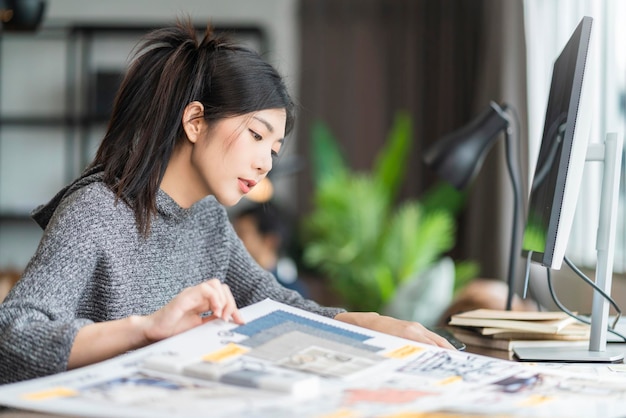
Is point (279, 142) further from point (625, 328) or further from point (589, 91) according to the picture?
point (625, 328)

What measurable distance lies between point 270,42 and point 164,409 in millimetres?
5011

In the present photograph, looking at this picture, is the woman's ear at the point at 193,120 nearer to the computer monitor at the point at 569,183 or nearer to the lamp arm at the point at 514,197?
the computer monitor at the point at 569,183

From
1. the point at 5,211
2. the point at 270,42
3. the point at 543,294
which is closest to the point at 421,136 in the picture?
the point at 270,42

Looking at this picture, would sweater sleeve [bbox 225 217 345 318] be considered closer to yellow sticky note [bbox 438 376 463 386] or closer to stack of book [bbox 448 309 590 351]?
stack of book [bbox 448 309 590 351]

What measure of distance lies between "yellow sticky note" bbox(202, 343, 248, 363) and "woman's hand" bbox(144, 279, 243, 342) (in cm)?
5

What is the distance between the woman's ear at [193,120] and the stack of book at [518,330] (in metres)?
0.56

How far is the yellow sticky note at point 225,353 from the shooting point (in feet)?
3.19

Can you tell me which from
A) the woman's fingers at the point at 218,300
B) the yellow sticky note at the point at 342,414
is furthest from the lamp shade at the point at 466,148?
the yellow sticky note at the point at 342,414

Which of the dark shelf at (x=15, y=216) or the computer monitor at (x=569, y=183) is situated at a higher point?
the computer monitor at (x=569, y=183)

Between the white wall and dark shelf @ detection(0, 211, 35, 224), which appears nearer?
dark shelf @ detection(0, 211, 35, 224)

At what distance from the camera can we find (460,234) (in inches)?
216

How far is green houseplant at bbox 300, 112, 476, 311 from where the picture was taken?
468 centimetres

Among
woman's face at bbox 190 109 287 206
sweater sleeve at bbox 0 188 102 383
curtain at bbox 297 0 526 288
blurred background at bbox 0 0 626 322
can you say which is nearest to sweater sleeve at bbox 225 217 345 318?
woman's face at bbox 190 109 287 206

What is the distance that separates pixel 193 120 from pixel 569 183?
54 centimetres
